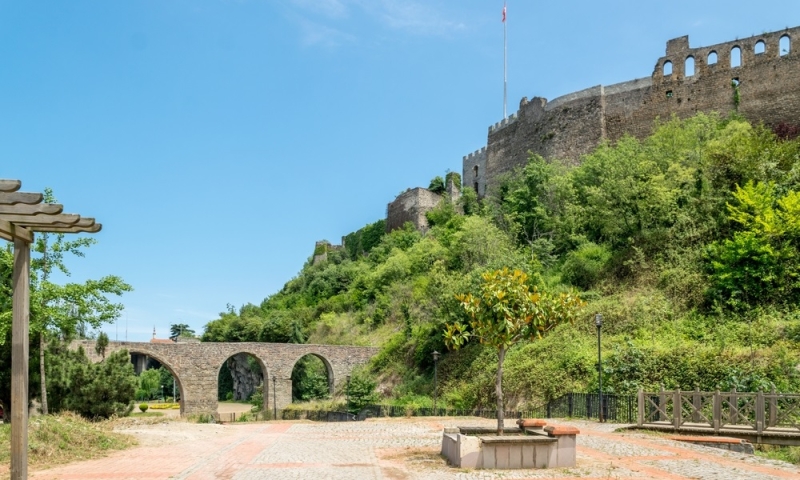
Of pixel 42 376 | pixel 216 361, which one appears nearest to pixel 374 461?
pixel 42 376

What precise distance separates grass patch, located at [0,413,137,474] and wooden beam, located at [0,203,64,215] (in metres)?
5.54

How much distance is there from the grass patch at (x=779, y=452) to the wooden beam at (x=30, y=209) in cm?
1122

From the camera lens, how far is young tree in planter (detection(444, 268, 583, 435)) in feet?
36.0

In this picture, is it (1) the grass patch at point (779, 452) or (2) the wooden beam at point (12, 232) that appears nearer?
(2) the wooden beam at point (12, 232)

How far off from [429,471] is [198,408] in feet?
93.0

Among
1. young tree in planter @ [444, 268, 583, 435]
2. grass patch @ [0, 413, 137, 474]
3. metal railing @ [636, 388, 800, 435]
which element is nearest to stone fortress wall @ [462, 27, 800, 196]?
metal railing @ [636, 388, 800, 435]

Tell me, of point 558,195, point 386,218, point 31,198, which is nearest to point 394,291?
point 558,195

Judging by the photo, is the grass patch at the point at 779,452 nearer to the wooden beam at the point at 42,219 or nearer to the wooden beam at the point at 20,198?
the wooden beam at the point at 42,219

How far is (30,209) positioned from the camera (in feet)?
22.5

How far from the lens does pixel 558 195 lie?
116 ft

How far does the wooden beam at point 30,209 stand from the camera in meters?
6.85

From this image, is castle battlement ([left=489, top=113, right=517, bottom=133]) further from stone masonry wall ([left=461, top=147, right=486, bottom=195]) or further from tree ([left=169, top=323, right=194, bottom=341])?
tree ([left=169, top=323, right=194, bottom=341])

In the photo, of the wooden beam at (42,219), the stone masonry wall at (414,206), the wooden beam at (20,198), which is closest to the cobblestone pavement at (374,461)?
the wooden beam at (42,219)

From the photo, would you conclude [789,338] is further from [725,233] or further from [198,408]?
[198,408]
